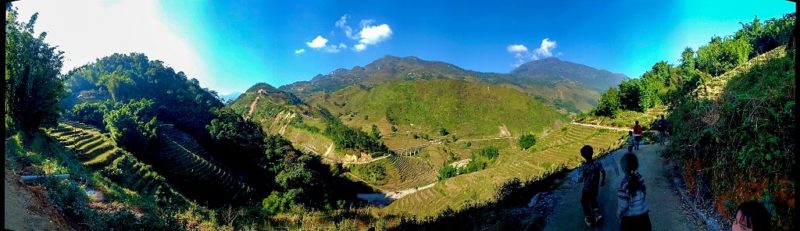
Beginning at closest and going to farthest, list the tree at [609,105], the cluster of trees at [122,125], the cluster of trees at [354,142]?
the cluster of trees at [122,125] < the tree at [609,105] < the cluster of trees at [354,142]

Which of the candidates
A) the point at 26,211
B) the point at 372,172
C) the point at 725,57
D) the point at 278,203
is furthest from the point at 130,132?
the point at 725,57

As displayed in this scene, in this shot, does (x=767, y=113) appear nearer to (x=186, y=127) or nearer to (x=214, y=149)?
(x=214, y=149)

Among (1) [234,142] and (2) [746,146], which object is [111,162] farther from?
(1) [234,142]

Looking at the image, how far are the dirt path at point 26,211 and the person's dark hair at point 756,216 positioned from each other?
8.03 meters

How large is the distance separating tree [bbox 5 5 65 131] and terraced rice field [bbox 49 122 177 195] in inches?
256

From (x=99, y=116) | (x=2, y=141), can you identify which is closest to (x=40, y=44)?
(x=2, y=141)

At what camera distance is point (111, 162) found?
81.2 feet

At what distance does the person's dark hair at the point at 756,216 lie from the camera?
7.04 feet

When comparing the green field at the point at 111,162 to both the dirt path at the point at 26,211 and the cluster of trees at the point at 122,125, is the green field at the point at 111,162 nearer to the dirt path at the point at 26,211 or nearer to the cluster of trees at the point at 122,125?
the cluster of trees at the point at 122,125

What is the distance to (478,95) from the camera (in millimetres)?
131250

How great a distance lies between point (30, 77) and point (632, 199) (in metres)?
17.8

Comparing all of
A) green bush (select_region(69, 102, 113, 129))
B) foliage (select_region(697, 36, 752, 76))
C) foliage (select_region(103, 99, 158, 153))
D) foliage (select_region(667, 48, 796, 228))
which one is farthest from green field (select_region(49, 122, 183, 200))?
foliage (select_region(697, 36, 752, 76))

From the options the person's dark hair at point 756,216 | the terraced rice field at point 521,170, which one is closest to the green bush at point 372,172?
the terraced rice field at point 521,170

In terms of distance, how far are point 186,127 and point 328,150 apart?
27337 mm
